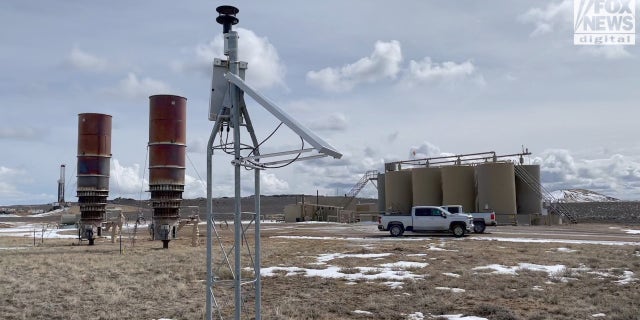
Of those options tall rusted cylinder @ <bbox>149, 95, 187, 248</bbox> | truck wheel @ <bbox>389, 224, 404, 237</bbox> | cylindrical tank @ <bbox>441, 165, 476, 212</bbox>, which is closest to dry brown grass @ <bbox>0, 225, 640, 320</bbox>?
tall rusted cylinder @ <bbox>149, 95, 187, 248</bbox>

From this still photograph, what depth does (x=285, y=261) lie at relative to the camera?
63.9 feet

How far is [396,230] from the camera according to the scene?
107 feet

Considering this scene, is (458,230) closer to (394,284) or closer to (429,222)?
(429,222)

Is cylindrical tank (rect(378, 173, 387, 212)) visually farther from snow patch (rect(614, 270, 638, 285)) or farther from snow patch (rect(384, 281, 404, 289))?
snow patch (rect(384, 281, 404, 289))

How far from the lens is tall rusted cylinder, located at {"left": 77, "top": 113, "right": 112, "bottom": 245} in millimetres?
30594

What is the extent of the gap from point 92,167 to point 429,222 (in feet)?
68.0

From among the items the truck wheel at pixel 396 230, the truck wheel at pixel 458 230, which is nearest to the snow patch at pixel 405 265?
the truck wheel at pixel 458 230

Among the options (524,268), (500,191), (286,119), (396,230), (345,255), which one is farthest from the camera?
(500,191)

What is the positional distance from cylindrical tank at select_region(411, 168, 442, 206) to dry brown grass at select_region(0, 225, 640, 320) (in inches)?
1147

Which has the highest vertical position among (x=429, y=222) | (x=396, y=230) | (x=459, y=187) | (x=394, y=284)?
(x=459, y=187)

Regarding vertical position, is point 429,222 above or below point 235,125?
below

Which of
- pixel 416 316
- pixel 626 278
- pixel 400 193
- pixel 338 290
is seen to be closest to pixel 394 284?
pixel 338 290

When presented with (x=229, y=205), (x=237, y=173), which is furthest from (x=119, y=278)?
(x=229, y=205)

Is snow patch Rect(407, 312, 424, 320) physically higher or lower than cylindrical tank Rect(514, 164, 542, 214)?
lower
